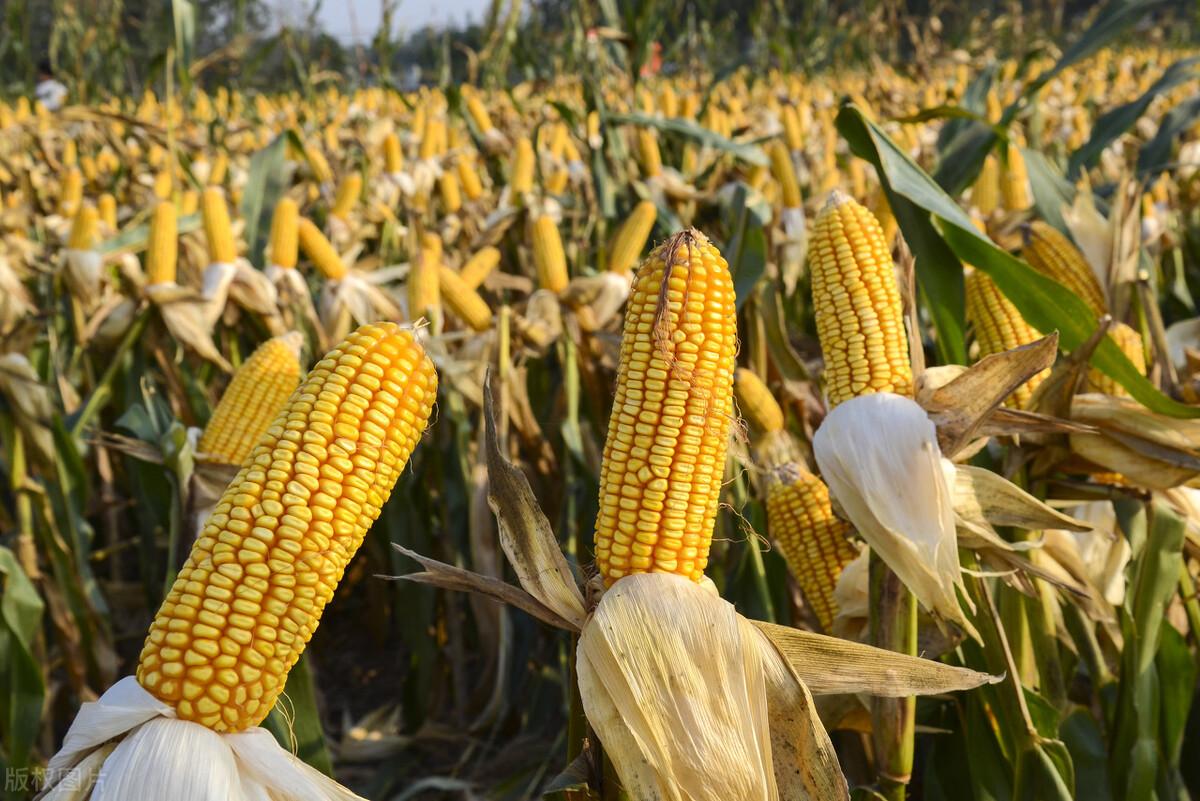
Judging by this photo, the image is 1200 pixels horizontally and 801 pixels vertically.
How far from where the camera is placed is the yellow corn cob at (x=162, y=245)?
365 cm

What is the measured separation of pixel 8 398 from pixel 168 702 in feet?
7.83

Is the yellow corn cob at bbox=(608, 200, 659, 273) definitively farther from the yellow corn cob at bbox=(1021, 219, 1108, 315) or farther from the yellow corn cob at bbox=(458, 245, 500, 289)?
the yellow corn cob at bbox=(1021, 219, 1108, 315)

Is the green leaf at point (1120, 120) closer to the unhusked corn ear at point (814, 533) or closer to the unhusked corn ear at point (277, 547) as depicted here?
the unhusked corn ear at point (814, 533)

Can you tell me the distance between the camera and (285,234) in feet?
13.1

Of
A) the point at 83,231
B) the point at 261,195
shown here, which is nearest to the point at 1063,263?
the point at 261,195

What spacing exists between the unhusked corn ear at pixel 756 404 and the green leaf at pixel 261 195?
2.67m

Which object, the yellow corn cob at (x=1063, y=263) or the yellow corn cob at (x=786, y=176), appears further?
the yellow corn cob at (x=786, y=176)

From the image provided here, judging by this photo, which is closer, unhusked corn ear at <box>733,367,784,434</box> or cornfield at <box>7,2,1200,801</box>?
cornfield at <box>7,2,1200,801</box>

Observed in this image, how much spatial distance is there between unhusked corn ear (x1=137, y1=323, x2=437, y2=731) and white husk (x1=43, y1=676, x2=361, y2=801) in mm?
25

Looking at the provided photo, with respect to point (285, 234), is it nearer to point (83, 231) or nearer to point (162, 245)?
point (162, 245)

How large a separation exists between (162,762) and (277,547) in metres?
0.27

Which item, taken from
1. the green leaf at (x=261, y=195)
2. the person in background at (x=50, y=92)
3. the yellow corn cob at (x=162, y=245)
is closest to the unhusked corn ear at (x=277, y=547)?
the yellow corn cob at (x=162, y=245)

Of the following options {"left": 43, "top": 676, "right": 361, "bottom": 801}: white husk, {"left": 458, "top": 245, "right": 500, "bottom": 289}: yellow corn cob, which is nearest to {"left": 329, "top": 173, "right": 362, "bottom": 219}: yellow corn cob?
{"left": 458, "top": 245, "right": 500, "bottom": 289}: yellow corn cob

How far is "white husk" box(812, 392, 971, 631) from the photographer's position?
1.61 meters
